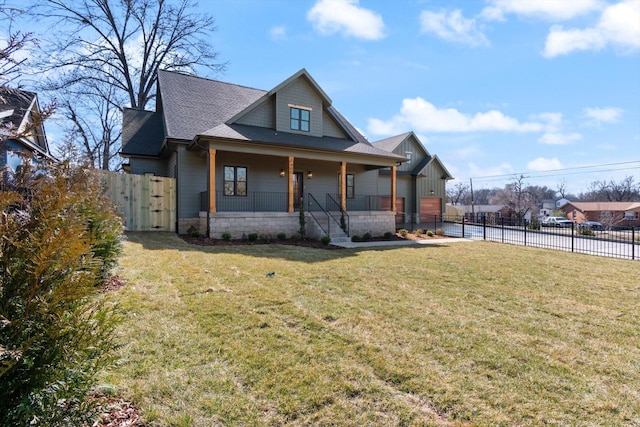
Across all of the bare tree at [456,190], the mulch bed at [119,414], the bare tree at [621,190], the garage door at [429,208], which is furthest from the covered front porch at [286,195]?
the bare tree at [621,190]

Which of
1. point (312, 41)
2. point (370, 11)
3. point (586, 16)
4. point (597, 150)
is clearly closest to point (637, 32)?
point (586, 16)

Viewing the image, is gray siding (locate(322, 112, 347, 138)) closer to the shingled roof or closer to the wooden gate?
the shingled roof

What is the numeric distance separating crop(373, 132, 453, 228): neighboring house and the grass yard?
1740 cm

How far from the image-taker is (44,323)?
66.6 inches

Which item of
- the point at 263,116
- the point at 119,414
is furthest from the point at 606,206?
the point at 119,414

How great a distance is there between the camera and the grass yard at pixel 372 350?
2.43 metres

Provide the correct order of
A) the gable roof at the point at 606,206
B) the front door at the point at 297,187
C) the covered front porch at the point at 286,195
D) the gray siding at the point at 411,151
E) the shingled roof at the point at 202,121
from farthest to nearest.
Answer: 1. the gable roof at the point at 606,206
2. the gray siding at the point at 411,151
3. the front door at the point at 297,187
4. the shingled roof at the point at 202,121
5. the covered front porch at the point at 286,195

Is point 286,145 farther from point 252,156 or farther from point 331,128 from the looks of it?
point 331,128

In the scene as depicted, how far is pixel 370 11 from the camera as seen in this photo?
1059cm

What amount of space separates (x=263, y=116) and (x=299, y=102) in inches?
74.4

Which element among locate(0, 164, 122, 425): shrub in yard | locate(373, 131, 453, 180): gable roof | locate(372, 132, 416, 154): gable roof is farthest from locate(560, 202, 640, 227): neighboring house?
Result: locate(0, 164, 122, 425): shrub in yard

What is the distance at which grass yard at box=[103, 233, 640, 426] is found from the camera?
2434 mm

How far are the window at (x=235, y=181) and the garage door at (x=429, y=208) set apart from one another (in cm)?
1459

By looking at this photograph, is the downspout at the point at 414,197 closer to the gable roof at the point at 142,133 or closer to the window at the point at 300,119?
the window at the point at 300,119
